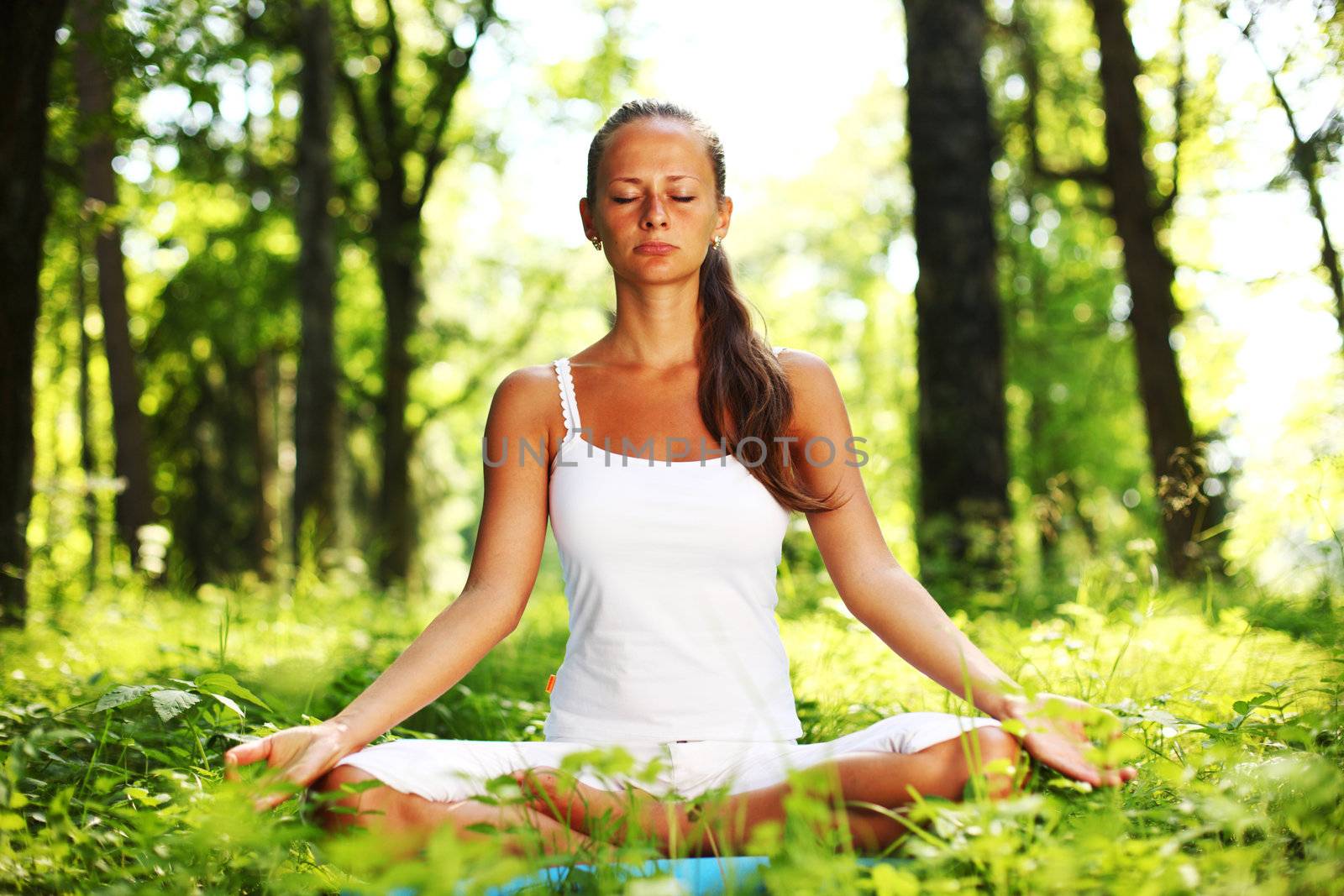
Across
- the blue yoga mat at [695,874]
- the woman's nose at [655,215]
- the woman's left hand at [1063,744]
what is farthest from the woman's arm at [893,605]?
the woman's nose at [655,215]

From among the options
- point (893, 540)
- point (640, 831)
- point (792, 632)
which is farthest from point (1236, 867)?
point (893, 540)

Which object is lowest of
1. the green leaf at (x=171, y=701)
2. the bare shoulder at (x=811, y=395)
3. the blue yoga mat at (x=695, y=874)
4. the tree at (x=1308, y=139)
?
the blue yoga mat at (x=695, y=874)

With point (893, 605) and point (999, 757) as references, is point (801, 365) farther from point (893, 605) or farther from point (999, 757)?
point (999, 757)

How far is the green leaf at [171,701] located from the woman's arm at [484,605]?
380mm

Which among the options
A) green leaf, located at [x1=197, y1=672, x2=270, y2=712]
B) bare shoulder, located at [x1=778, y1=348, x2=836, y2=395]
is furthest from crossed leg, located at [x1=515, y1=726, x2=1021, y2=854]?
bare shoulder, located at [x1=778, y1=348, x2=836, y2=395]

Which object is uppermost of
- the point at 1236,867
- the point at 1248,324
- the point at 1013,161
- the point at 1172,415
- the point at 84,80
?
the point at 1013,161

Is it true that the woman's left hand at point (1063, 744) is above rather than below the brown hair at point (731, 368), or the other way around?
below

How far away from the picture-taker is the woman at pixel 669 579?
2303 mm

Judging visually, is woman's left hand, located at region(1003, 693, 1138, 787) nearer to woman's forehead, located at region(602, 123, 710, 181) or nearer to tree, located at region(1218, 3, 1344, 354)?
woman's forehead, located at region(602, 123, 710, 181)

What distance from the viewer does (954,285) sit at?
274 inches

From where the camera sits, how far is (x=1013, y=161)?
57.5ft

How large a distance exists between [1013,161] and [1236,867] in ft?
56.1

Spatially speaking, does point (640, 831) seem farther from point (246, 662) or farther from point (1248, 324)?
point (1248, 324)

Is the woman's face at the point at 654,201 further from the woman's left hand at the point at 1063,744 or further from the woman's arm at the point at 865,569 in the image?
the woman's left hand at the point at 1063,744
